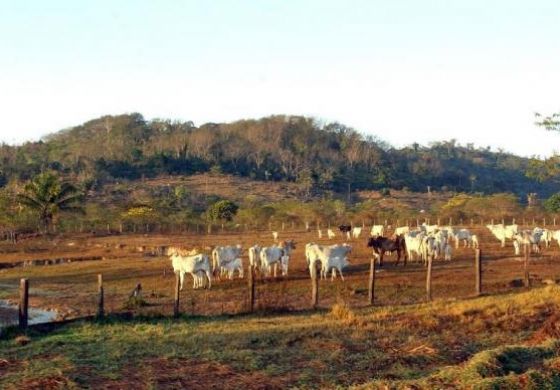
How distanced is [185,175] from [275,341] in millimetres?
91207

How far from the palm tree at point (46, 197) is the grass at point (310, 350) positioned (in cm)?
4056

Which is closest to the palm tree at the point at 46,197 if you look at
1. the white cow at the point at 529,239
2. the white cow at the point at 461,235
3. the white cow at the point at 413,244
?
the white cow at the point at 461,235

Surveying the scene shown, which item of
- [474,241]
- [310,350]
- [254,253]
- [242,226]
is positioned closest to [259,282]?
[254,253]

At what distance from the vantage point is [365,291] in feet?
77.3

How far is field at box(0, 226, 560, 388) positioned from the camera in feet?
39.0

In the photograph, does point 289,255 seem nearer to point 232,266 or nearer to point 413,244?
point 232,266

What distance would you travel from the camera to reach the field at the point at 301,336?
11883mm

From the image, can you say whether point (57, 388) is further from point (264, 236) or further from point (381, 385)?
point (264, 236)

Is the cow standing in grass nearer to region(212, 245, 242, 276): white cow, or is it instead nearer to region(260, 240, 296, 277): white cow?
region(260, 240, 296, 277): white cow

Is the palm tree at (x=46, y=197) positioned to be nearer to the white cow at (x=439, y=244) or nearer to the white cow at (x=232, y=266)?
the white cow at (x=232, y=266)

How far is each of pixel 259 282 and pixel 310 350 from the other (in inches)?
493

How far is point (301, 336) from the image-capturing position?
1545cm

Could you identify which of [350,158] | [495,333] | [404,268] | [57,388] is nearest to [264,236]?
[404,268]

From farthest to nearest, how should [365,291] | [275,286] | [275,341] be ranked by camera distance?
[275,286] → [365,291] → [275,341]
